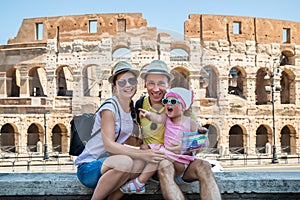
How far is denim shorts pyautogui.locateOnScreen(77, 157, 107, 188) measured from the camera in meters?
2.98

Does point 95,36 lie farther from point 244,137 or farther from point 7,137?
point 244,137

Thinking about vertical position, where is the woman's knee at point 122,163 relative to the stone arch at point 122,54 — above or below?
below

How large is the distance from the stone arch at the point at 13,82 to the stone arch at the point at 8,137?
1943 millimetres

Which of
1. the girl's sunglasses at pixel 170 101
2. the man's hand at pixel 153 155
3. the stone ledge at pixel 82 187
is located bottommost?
the stone ledge at pixel 82 187

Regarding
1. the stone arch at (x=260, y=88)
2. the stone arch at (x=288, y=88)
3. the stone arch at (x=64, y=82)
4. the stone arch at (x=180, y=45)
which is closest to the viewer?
the stone arch at (x=180, y=45)

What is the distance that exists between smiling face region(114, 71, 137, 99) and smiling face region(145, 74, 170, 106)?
100 millimetres

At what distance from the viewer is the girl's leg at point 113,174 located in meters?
2.84

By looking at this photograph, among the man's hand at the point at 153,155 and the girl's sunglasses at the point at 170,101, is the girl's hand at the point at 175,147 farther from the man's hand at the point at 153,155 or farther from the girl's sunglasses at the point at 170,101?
the girl's sunglasses at the point at 170,101

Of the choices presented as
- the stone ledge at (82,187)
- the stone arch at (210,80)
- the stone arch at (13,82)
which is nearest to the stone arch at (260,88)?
the stone arch at (13,82)

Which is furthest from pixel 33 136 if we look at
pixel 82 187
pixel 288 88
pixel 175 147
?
pixel 175 147

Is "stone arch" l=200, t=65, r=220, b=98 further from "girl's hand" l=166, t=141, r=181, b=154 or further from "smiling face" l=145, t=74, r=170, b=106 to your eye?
"girl's hand" l=166, t=141, r=181, b=154

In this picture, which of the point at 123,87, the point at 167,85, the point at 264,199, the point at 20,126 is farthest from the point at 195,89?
the point at 20,126

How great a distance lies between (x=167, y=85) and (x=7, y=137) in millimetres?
22703

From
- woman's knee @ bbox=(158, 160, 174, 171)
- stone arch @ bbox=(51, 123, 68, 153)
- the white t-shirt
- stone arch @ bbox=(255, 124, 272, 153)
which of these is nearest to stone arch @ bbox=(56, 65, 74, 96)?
stone arch @ bbox=(51, 123, 68, 153)
